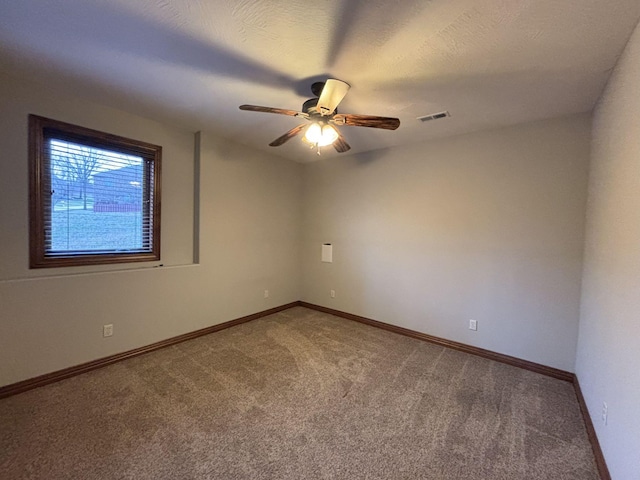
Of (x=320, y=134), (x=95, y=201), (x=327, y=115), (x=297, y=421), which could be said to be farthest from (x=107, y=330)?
(x=327, y=115)

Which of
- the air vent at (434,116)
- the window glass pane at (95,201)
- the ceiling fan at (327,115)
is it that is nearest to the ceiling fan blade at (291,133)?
the ceiling fan at (327,115)

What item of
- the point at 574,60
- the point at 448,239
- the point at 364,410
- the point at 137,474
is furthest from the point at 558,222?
the point at 137,474

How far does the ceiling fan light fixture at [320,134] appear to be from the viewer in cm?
227

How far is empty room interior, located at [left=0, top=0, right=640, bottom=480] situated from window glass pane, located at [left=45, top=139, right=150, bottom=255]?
2 centimetres

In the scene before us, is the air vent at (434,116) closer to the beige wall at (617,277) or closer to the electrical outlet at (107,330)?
the beige wall at (617,277)

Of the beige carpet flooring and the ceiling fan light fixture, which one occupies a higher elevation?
the ceiling fan light fixture

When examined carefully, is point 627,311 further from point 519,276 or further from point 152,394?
point 152,394

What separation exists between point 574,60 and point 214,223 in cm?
360

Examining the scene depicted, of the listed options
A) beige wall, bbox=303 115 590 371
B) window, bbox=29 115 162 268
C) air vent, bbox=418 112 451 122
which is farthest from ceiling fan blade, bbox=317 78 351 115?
window, bbox=29 115 162 268

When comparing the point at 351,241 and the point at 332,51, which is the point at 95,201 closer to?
the point at 332,51

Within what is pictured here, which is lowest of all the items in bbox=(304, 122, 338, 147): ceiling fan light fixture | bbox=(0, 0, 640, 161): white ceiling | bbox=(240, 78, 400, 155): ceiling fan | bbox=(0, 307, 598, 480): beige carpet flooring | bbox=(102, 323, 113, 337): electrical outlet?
bbox=(0, 307, 598, 480): beige carpet flooring

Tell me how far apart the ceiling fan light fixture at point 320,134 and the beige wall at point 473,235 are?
5.14 ft

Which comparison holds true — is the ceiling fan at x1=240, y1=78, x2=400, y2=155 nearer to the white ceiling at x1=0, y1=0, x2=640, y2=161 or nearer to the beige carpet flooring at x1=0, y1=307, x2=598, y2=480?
the white ceiling at x1=0, y1=0, x2=640, y2=161

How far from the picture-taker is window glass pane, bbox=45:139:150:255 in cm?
250
